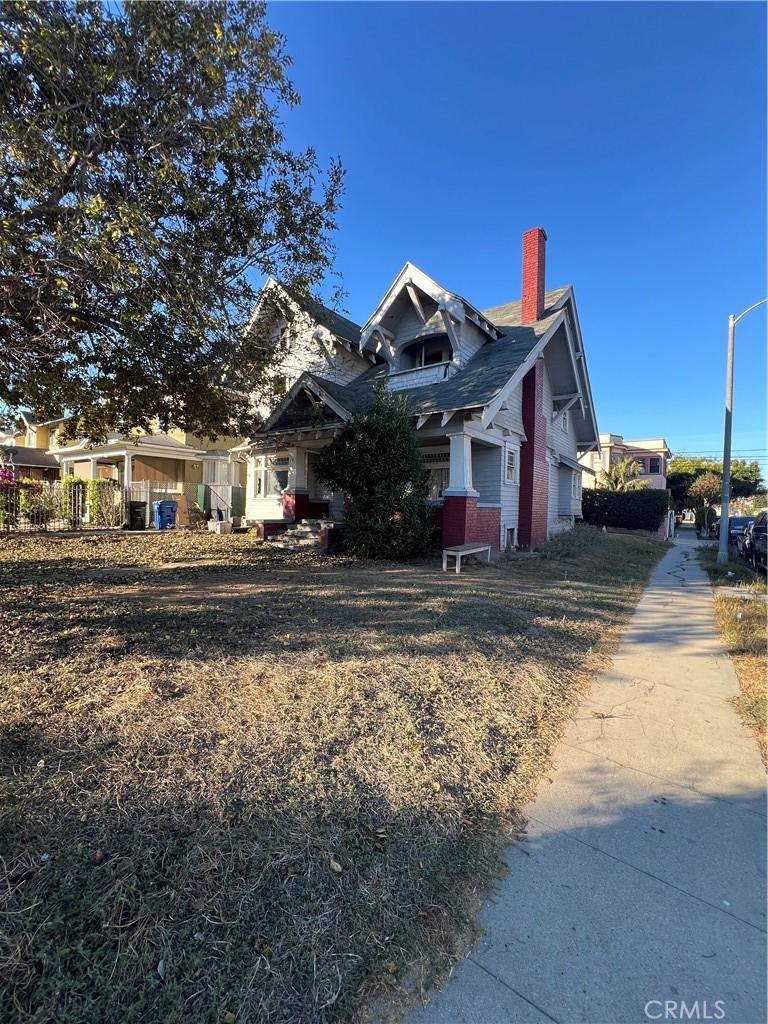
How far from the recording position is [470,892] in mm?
2225

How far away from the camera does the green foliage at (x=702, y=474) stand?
159 feet

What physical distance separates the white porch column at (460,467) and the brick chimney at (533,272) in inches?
249

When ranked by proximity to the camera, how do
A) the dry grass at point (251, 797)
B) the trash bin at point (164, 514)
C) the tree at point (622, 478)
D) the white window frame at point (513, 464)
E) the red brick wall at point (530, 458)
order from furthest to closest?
the tree at point (622, 478) < the trash bin at point (164, 514) < the red brick wall at point (530, 458) < the white window frame at point (513, 464) < the dry grass at point (251, 797)

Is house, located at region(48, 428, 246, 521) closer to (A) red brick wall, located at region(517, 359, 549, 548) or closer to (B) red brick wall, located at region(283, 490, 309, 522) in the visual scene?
(B) red brick wall, located at region(283, 490, 309, 522)

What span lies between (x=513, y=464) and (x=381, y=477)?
222 inches

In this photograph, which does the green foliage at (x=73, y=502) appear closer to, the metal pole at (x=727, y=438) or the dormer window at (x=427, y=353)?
the dormer window at (x=427, y=353)

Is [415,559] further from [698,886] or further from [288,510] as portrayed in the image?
[698,886]

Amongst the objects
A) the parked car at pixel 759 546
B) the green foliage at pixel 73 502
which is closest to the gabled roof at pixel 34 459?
the green foliage at pixel 73 502

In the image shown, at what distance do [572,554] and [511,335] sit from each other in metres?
7.12

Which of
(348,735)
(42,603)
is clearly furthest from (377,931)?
(42,603)

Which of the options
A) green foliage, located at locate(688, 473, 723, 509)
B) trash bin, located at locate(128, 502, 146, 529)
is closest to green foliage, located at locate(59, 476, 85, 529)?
trash bin, located at locate(128, 502, 146, 529)

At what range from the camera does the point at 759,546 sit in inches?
524

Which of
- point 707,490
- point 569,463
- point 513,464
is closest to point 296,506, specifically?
point 513,464

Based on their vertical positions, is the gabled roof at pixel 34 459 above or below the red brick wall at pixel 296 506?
above
